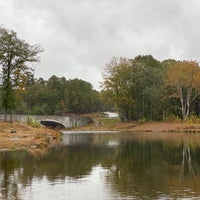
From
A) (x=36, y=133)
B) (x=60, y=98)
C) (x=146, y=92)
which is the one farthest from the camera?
(x=60, y=98)

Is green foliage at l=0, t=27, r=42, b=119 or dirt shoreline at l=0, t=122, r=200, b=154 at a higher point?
green foliage at l=0, t=27, r=42, b=119

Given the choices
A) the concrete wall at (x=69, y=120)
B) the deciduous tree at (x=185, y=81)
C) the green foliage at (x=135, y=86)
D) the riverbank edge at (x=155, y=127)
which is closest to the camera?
the riverbank edge at (x=155, y=127)

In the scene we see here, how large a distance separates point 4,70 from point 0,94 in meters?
4.21

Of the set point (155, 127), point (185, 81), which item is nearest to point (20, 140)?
point (155, 127)

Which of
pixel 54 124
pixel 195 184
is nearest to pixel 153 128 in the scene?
pixel 54 124

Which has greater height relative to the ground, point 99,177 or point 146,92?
point 146,92

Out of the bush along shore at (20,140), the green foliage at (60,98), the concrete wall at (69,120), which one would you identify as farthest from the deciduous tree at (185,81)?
the green foliage at (60,98)

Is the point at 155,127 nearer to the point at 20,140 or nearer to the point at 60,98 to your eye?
the point at 20,140

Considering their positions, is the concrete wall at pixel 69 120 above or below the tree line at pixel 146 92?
below

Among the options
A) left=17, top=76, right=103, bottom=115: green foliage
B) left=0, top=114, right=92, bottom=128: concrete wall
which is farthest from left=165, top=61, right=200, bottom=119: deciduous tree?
left=17, top=76, right=103, bottom=115: green foliage

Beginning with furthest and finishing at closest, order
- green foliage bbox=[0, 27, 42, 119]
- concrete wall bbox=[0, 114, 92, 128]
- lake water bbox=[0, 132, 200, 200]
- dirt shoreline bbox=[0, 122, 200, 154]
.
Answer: concrete wall bbox=[0, 114, 92, 128]
green foliage bbox=[0, 27, 42, 119]
dirt shoreline bbox=[0, 122, 200, 154]
lake water bbox=[0, 132, 200, 200]

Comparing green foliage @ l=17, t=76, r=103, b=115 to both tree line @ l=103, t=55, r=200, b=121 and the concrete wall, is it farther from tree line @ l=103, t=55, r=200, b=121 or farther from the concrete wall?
tree line @ l=103, t=55, r=200, b=121

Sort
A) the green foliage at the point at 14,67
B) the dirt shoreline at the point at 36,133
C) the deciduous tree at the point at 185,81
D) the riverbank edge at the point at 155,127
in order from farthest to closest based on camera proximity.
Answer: the deciduous tree at the point at 185,81 < the riverbank edge at the point at 155,127 < the green foliage at the point at 14,67 < the dirt shoreline at the point at 36,133

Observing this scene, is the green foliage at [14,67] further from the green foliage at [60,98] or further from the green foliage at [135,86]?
the green foliage at [60,98]
